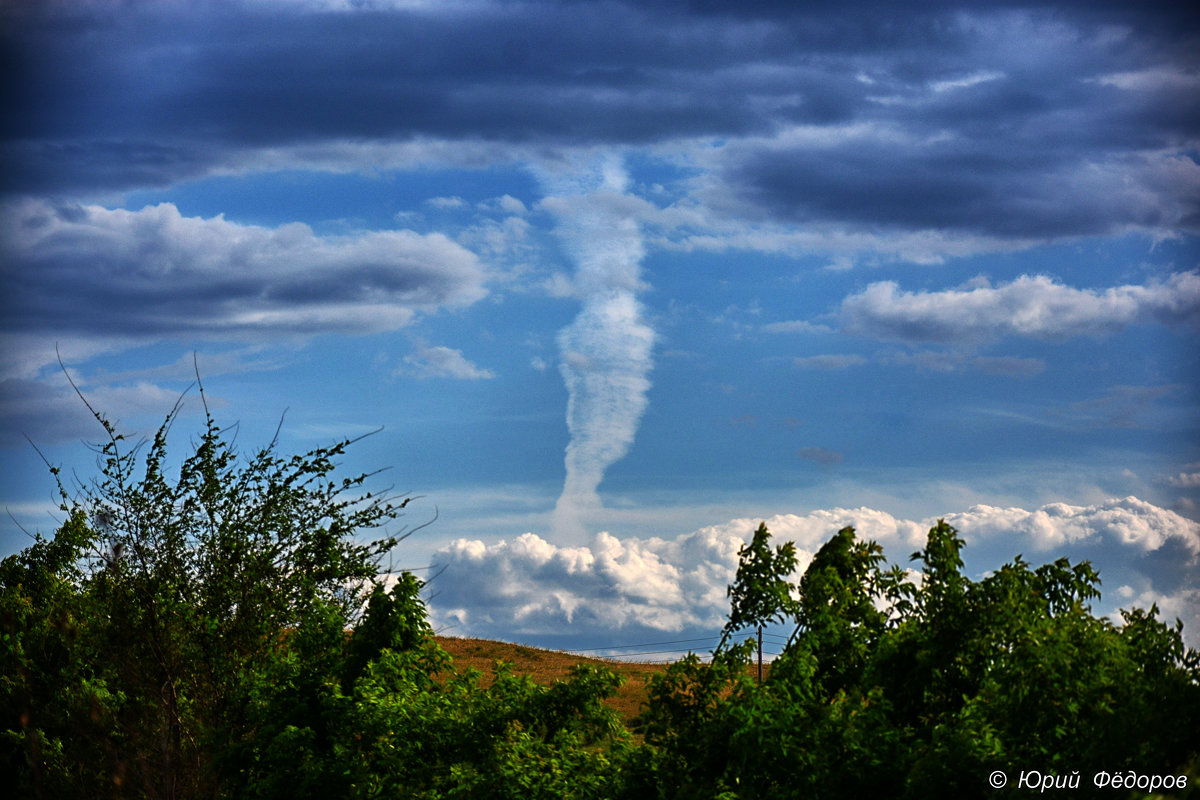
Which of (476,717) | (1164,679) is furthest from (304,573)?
(1164,679)

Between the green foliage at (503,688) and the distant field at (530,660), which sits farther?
the distant field at (530,660)

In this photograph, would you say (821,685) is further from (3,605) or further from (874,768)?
(3,605)

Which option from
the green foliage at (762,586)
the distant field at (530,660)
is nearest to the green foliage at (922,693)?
the green foliage at (762,586)

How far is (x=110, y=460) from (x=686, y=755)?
14239 millimetres

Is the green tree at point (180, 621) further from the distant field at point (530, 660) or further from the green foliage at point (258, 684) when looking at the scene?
the distant field at point (530, 660)

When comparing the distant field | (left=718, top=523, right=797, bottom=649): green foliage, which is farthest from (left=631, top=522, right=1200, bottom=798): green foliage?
the distant field

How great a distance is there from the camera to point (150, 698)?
64.1 feet

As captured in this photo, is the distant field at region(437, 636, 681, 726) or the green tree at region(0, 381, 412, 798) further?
the distant field at region(437, 636, 681, 726)

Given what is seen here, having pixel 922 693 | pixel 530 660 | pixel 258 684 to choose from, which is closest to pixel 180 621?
pixel 258 684

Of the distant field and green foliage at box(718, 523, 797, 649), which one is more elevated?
green foliage at box(718, 523, 797, 649)
